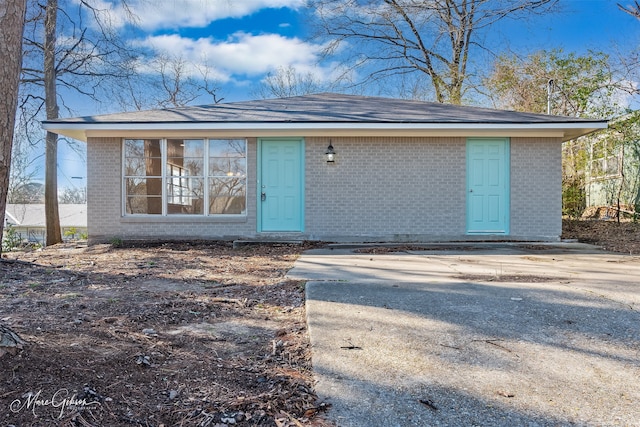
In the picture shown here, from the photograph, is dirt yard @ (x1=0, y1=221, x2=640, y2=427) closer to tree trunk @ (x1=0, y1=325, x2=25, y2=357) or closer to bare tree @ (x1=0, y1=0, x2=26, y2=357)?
tree trunk @ (x1=0, y1=325, x2=25, y2=357)

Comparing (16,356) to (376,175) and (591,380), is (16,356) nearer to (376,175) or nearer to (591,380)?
(591,380)

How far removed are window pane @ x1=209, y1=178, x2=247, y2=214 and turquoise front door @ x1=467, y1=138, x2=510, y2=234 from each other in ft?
15.9

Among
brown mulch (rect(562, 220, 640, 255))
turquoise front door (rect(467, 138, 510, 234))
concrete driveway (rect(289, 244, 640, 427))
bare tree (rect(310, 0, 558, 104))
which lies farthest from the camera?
bare tree (rect(310, 0, 558, 104))

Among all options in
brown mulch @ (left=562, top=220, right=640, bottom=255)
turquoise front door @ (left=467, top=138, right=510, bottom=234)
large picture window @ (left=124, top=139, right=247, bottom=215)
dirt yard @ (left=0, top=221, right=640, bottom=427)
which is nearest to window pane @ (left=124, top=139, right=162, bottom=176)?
large picture window @ (left=124, top=139, right=247, bottom=215)

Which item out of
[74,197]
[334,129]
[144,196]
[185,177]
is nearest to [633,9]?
[334,129]

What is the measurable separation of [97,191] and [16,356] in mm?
7830

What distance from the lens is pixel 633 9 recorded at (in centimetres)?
1122

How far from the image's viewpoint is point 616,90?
39.5 feet

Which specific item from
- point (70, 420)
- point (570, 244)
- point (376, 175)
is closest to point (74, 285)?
point (70, 420)

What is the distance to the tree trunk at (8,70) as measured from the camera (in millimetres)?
2395

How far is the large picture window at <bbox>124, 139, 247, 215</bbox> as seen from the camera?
9.07 metres

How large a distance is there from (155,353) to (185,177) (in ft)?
23.5

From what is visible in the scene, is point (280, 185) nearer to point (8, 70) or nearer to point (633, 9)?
point (8, 70)

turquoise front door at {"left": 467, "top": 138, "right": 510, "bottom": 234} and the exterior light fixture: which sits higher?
the exterior light fixture
